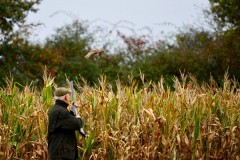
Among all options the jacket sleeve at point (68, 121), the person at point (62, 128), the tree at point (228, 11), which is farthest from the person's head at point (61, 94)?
the tree at point (228, 11)

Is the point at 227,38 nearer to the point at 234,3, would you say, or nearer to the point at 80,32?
the point at 234,3

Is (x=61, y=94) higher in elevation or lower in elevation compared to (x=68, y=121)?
higher

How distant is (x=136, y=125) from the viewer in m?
13.5

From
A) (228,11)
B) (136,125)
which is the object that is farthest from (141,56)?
(136,125)

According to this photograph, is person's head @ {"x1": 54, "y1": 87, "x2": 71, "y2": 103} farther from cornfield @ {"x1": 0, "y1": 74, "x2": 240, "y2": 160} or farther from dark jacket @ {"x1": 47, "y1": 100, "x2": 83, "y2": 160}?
cornfield @ {"x1": 0, "y1": 74, "x2": 240, "y2": 160}

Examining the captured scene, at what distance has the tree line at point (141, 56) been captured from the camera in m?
32.5

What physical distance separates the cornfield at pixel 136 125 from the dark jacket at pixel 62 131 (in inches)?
57.5

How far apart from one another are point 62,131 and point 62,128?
0.11 meters

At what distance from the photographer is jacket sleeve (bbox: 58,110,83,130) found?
11.4m

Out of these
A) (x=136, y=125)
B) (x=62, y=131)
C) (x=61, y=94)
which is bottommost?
(x=136, y=125)

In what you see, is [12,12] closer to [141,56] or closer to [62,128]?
[141,56]

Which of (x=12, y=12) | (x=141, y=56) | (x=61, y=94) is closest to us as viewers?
(x=61, y=94)

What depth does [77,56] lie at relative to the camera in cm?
4006

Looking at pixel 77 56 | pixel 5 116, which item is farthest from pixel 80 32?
pixel 5 116
